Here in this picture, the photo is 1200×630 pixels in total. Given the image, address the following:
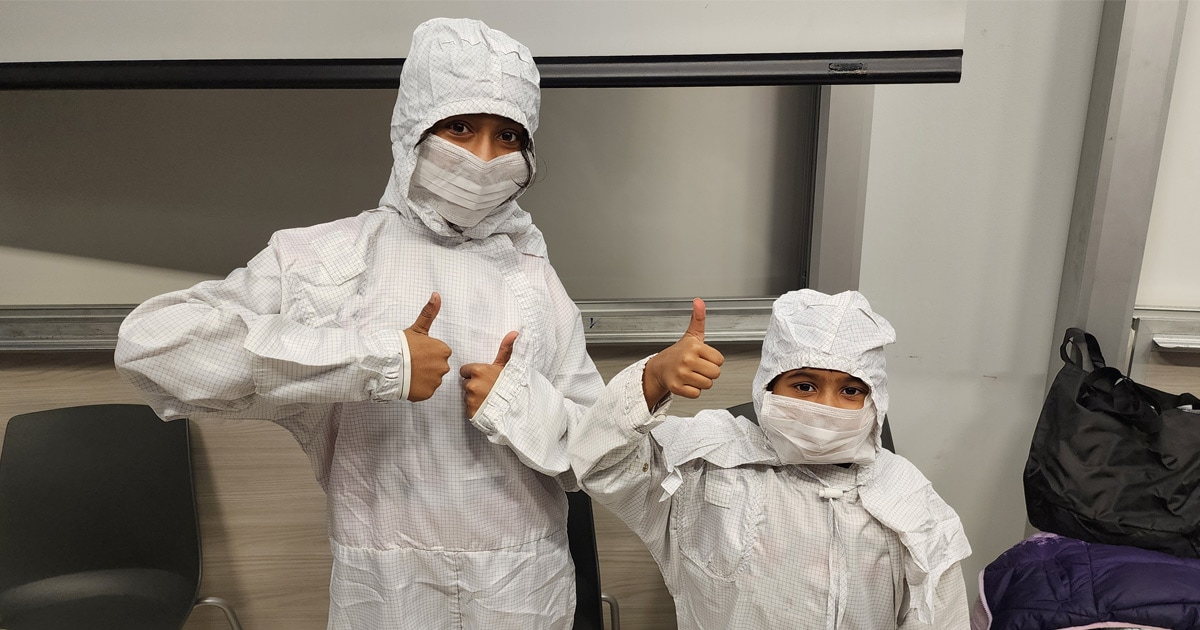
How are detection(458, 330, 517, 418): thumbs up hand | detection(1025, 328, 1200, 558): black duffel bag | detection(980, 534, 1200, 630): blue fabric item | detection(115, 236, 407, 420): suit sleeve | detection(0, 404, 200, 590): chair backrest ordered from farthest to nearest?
1. detection(0, 404, 200, 590): chair backrest
2. detection(1025, 328, 1200, 558): black duffel bag
3. detection(980, 534, 1200, 630): blue fabric item
4. detection(458, 330, 517, 418): thumbs up hand
5. detection(115, 236, 407, 420): suit sleeve

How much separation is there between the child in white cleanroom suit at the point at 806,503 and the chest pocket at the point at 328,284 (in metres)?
0.45

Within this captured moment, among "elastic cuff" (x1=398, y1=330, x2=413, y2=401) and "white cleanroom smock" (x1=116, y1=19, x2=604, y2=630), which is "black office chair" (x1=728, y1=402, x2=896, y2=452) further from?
"elastic cuff" (x1=398, y1=330, x2=413, y2=401)

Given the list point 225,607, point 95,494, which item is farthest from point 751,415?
point 95,494

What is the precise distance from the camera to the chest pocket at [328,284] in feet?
3.49

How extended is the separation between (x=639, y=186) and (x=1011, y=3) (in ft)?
2.96

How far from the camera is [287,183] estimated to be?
5.85ft

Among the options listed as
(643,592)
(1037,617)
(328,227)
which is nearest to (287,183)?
(328,227)

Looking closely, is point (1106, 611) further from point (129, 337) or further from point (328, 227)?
point (129, 337)

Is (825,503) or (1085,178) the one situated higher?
(1085,178)

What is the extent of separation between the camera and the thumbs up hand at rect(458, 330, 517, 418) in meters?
1.04

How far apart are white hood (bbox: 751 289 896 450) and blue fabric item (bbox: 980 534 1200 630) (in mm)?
529

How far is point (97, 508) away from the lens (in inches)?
69.6

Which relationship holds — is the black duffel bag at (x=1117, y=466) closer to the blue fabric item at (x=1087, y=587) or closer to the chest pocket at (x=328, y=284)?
the blue fabric item at (x=1087, y=587)

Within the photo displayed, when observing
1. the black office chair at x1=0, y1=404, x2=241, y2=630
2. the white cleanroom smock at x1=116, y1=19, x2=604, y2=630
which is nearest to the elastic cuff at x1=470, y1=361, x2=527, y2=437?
the white cleanroom smock at x1=116, y1=19, x2=604, y2=630
